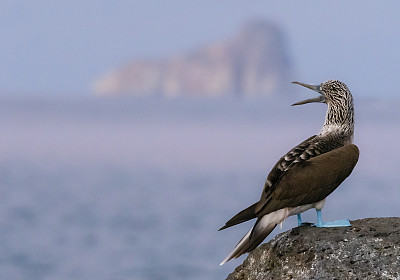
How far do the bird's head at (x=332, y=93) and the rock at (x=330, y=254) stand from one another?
6.99 ft

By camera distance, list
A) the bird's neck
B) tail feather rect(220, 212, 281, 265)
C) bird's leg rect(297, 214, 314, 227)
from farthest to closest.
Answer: the bird's neck
bird's leg rect(297, 214, 314, 227)
tail feather rect(220, 212, 281, 265)

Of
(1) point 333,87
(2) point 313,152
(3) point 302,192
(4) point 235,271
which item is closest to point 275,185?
(3) point 302,192

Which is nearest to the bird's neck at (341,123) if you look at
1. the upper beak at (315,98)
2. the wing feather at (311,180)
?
the upper beak at (315,98)

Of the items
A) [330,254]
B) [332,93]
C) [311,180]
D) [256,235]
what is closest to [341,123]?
[332,93]

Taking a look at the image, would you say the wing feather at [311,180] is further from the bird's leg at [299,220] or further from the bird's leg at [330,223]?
the bird's leg at [299,220]

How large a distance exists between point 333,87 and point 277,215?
2.75 meters

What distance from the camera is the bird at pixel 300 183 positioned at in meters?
8.23

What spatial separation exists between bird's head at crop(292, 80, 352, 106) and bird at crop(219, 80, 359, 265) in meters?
0.52

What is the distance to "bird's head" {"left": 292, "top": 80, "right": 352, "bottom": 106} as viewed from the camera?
9641 millimetres

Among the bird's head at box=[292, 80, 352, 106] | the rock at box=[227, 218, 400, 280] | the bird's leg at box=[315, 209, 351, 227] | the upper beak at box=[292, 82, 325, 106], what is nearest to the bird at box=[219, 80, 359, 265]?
the bird's leg at box=[315, 209, 351, 227]

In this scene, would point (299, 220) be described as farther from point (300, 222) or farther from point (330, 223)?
point (330, 223)

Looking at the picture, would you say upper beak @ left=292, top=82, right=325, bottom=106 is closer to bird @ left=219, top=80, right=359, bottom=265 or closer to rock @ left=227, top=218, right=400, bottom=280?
bird @ left=219, top=80, right=359, bottom=265

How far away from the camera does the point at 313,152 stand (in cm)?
894

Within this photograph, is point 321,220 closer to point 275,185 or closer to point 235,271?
point 275,185
